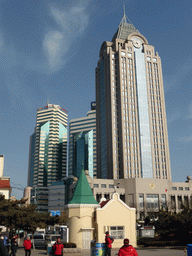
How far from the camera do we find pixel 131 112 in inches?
4697

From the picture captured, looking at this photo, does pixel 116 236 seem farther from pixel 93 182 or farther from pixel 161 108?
pixel 161 108

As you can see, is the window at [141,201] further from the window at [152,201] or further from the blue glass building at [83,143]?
the blue glass building at [83,143]

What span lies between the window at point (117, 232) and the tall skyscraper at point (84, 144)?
13935 cm

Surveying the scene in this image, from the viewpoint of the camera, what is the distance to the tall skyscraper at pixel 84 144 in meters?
175

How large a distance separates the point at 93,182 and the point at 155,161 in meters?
28.8

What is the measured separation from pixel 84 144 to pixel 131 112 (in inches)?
2550

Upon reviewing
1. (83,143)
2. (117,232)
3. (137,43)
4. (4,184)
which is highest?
(137,43)

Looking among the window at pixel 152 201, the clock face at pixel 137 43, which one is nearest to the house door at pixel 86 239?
the window at pixel 152 201

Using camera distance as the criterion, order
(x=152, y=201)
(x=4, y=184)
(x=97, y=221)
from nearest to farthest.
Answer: (x=97, y=221) < (x=4, y=184) < (x=152, y=201)

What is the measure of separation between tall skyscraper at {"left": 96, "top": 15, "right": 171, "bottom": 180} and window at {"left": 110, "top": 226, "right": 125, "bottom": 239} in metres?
76.7

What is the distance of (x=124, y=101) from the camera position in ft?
392

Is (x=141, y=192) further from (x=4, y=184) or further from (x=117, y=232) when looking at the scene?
(x=117, y=232)

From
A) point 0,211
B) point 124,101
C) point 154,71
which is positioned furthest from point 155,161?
point 0,211

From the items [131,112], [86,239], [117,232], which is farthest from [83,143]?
[86,239]
